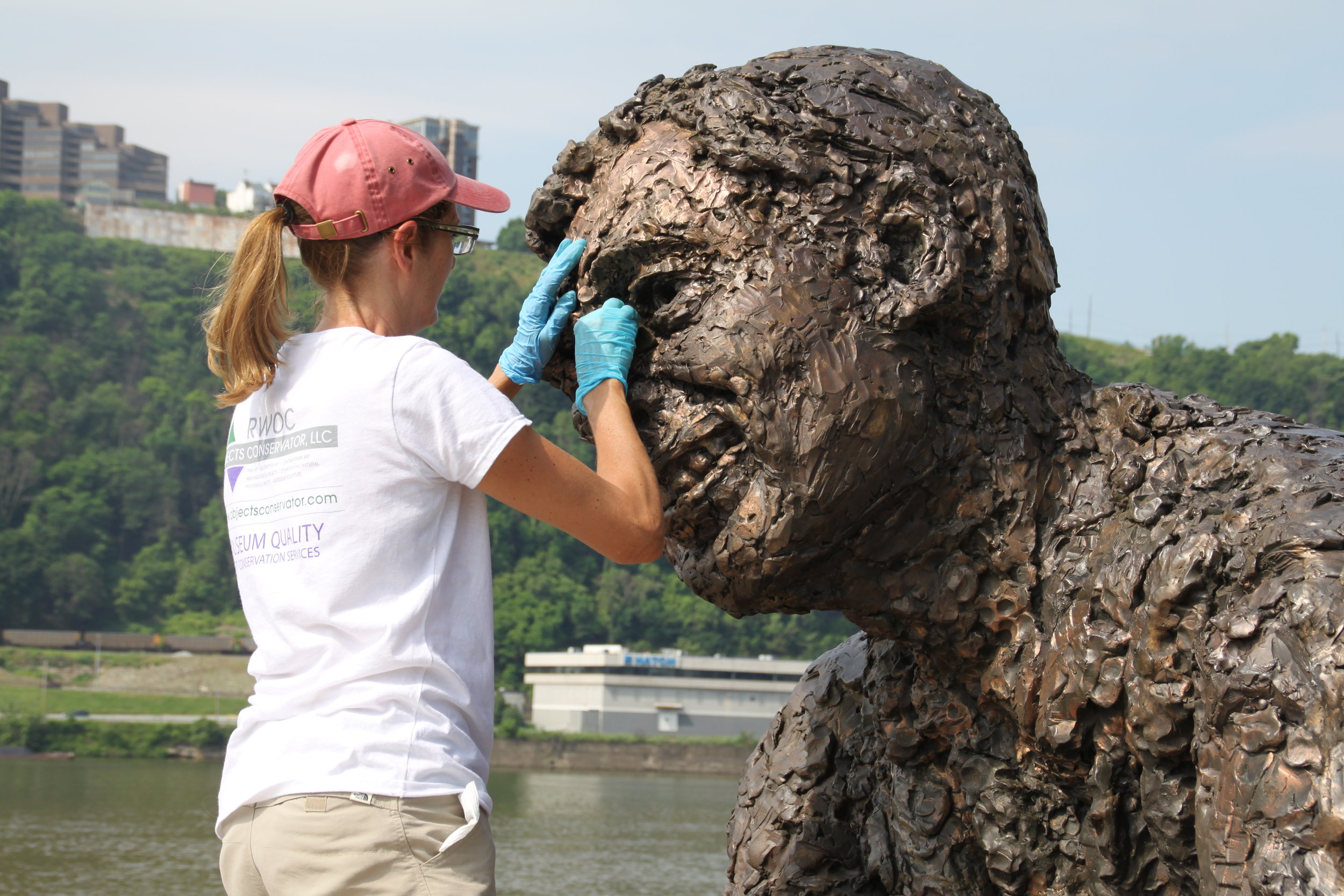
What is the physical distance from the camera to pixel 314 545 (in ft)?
7.77

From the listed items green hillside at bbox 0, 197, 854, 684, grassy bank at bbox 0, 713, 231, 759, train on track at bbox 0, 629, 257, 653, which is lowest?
grassy bank at bbox 0, 713, 231, 759

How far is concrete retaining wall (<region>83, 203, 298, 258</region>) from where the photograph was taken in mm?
95688

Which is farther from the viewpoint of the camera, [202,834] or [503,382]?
[202,834]

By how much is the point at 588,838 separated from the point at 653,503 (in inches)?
903

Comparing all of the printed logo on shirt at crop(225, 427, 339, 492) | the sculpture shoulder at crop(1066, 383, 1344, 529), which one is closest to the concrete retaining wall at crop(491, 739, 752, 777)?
the sculpture shoulder at crop(1066, 383, 1344, 529)

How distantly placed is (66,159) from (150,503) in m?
52.5

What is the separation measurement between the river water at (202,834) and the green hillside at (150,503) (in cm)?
1914

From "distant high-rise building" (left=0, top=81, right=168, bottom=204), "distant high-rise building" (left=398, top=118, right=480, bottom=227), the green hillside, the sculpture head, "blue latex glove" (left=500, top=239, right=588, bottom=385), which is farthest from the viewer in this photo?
"distant high-rise building" (left=0, top=81, right=168, bottom=204)

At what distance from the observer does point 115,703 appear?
4566 cm

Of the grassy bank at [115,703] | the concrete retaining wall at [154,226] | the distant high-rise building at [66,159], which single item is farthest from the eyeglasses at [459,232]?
the distant high-rise building at [66,159]

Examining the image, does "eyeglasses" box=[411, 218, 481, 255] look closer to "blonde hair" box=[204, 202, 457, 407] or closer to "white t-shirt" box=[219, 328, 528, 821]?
"blonde hair" box=[204, 202, 457, 407]

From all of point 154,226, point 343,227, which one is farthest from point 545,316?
point 154,226

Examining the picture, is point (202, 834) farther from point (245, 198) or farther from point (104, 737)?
point (245, 198)

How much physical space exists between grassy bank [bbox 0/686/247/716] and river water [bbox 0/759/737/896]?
205 inches
